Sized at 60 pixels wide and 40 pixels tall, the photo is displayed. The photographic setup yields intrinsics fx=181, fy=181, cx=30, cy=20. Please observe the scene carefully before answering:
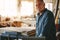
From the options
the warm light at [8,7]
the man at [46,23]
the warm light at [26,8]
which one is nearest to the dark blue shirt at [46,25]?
the man at [46,23]

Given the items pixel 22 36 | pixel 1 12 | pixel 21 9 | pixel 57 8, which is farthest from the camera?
pixel 21 9

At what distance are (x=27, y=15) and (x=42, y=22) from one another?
4.97 meters

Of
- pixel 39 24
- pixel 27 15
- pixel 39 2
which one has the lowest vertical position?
pixel 27 15

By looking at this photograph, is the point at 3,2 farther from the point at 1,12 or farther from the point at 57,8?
the point at 57,8

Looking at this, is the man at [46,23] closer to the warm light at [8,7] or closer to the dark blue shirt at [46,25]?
the dark blue shirt at [46,25]

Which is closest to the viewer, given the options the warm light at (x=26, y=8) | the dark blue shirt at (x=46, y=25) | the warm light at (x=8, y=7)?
the dark blue shirt at (x=46, y=25)

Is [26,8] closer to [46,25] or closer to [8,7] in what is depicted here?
[8,7]

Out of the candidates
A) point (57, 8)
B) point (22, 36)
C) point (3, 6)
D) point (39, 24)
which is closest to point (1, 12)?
point (3, 6)

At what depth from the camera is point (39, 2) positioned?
8.09 ft

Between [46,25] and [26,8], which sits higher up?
[46,25]

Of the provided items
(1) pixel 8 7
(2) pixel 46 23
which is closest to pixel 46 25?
(2) pixel 46 23

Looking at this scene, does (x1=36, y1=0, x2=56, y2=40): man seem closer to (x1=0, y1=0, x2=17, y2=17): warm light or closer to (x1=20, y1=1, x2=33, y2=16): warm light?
(x1=0, y1=0, x2=17, y2=17): warm light

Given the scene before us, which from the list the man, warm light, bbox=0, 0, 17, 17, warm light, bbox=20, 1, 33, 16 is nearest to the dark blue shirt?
the man

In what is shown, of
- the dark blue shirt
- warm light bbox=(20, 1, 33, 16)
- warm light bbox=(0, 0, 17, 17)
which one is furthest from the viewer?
warm light bbox=(20, 1, 33, 16)
